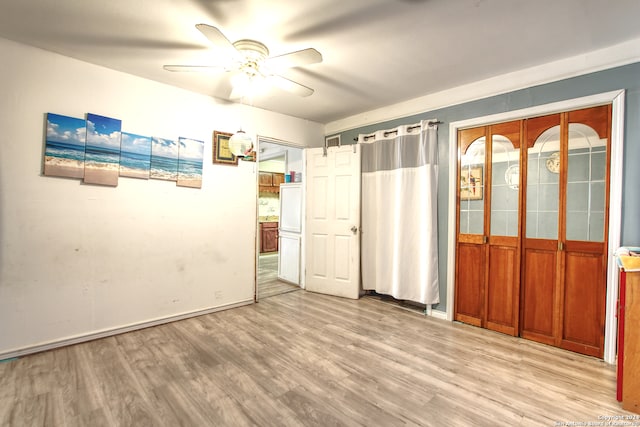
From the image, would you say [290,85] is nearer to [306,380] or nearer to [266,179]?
[306,380]

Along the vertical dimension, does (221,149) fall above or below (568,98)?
below

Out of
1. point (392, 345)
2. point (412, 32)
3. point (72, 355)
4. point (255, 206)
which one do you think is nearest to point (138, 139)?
point (255, 206)

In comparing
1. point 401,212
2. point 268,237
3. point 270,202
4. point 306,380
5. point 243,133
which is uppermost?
point 243,133

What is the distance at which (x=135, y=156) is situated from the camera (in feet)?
9.73

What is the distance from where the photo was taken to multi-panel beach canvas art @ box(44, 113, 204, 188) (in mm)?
2561

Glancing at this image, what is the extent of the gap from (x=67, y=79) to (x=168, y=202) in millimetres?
1380

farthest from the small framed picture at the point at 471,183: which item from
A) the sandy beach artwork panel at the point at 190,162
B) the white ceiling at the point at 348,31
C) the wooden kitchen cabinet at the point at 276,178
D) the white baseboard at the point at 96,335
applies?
the wooden kitchen cabinet at the point at 276,178

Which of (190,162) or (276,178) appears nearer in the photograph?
(190,162)

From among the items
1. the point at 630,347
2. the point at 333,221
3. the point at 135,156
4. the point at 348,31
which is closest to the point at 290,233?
the point at 333,221

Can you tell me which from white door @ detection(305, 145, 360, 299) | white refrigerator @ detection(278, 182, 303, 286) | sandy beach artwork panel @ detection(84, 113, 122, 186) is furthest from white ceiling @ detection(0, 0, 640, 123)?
white refrigerator @ detection(278, 182, 303, 286)

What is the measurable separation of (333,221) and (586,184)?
2.76 metres

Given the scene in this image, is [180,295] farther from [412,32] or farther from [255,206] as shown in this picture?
[412,32]

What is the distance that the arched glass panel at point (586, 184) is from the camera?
97.2 inches

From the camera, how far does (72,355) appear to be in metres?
2.45
